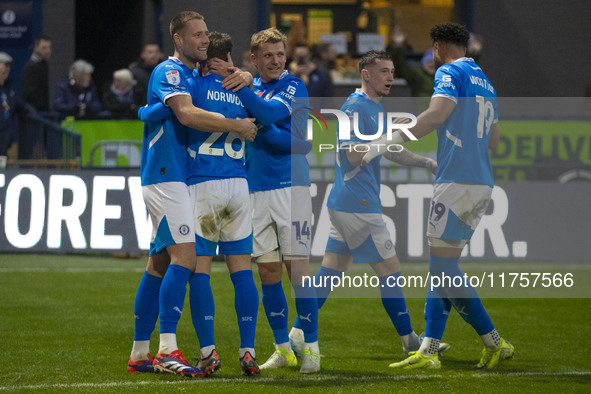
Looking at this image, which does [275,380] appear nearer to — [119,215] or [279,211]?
[279,211]

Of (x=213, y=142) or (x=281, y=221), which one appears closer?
(x=213, y=142)

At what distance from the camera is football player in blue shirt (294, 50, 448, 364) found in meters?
7.17

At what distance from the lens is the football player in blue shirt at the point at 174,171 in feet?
20.6

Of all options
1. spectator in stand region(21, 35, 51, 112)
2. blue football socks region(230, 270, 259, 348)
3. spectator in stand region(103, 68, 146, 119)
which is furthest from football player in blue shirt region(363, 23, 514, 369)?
spectator in stand region(21, 35, 51, 112)

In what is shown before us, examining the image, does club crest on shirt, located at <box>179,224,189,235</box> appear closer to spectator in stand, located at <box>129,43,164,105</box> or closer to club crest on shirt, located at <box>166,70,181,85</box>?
club crest on shirt, located at <box>166,70,181,85</box>

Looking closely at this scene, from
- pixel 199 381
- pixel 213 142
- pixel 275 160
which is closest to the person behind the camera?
pixel 199 381

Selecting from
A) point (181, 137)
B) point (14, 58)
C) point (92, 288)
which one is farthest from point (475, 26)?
point (181, 137)

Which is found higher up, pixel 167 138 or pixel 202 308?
pixel 167 138

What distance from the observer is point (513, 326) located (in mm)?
8875

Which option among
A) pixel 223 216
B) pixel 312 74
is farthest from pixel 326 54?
pixel 223 216

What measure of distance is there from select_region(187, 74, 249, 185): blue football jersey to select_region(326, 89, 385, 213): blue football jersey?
96 cm

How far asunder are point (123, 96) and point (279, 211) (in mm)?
9134

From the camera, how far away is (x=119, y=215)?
12555mm

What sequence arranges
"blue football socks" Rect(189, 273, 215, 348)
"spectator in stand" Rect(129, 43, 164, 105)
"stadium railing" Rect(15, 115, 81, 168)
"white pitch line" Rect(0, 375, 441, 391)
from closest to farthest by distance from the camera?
"white pitch line" Rect(0, 375, 441, 391), "blue football socks" Rect(189, 273, 215, 348), "stadium railing" Rect(15, 115, 81, 168), "spectator in stand" Rect(129, 43, 164, 105)
